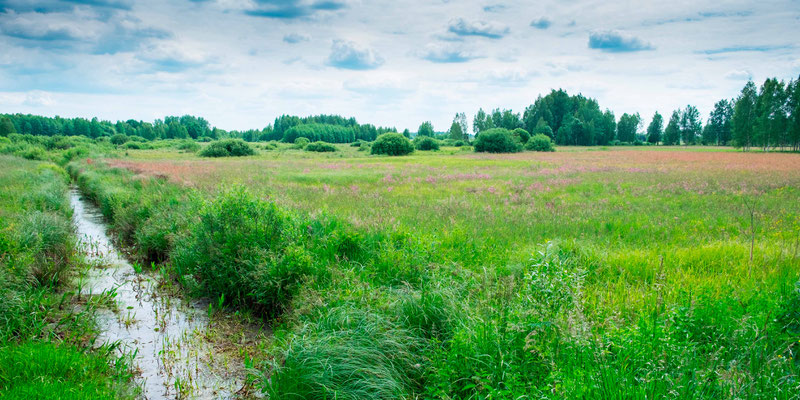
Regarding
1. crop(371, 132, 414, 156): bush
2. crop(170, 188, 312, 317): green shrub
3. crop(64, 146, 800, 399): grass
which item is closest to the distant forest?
crop(371, 132, 414, 156): bush

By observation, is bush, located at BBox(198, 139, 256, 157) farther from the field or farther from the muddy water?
the muddy water

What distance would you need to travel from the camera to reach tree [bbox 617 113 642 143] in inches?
4311

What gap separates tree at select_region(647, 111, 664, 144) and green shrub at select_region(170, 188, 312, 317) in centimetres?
12908

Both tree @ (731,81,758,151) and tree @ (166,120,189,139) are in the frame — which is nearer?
tree @ (731,81,758,151)

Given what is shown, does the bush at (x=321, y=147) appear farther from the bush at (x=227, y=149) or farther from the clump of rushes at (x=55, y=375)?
the clump of rushes at (x=55, y=375)

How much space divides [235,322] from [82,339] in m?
2.15

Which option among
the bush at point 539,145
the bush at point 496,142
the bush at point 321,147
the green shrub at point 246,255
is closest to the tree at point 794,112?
the bush at point 539,145

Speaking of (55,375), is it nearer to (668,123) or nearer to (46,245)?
(46,245)

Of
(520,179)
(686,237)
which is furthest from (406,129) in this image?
(686,237)

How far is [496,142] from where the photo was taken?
208 feet

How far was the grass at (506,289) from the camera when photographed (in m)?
3.68

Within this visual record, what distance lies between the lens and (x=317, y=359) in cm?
457

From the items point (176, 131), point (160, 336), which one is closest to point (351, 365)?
point (160, 336)

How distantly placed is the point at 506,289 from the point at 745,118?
86450mm
